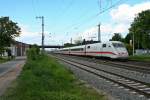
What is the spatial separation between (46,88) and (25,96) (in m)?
2.87

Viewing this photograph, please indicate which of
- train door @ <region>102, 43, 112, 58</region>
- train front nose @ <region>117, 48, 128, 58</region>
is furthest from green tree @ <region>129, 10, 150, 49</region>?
train front nose @ <region>117, 48, 128, 58</region>

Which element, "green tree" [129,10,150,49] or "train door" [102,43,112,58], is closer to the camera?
"train door" [102,43,112,58]

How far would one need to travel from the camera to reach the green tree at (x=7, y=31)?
9046 cm

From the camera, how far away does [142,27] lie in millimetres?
105062

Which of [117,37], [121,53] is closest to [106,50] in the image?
[121,53]

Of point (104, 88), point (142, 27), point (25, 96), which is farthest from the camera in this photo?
point (142, 27)

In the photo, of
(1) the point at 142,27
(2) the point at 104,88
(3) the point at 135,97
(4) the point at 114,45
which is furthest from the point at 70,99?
(1) the point at 142,27

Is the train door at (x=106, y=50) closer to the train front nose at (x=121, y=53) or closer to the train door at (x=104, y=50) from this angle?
the train door at (x=104, y=50)

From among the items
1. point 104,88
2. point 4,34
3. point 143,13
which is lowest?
point 104,88

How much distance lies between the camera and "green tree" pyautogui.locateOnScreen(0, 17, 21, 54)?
297 ft

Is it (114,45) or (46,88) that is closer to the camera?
(46,88)

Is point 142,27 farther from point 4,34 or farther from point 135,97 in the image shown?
point 135,97

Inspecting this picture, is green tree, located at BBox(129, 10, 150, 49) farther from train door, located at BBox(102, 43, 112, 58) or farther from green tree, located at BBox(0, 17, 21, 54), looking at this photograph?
Result: train door, located at BBox(102, 43, 112, 58)

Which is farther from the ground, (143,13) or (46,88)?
(143,13)
